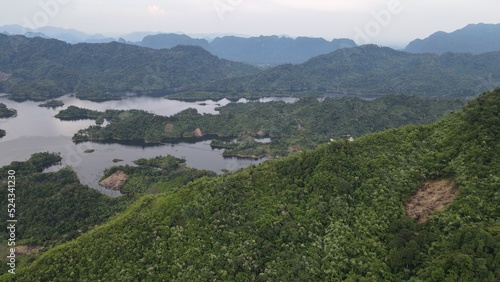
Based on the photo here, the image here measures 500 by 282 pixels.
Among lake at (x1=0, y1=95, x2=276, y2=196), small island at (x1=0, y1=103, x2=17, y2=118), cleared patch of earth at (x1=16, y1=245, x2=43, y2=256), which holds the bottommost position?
lake at (x1=0, y1=95, x2=276, y2=196)

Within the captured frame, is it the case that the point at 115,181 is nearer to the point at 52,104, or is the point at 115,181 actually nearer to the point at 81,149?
the point at 81,149

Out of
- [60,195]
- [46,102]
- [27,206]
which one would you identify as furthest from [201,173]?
[46,102]

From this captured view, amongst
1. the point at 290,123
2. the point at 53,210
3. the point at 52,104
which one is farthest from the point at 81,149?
the point at 52,104

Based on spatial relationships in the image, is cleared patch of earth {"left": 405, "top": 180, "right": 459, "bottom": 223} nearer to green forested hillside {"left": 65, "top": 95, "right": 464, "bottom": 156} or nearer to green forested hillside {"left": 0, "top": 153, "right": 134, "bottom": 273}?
green forested hillside {"left": 0, "top": 153, "right": 134, "bottom": 273}

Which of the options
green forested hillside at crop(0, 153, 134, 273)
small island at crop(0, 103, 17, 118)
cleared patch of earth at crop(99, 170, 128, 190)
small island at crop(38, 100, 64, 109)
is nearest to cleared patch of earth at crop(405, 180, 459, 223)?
green forested hillside at crop(0, 153, 134, 273)

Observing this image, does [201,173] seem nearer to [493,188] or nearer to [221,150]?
[221,150]

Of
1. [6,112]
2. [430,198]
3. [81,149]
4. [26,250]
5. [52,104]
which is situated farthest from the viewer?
[52,104]
